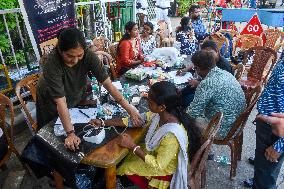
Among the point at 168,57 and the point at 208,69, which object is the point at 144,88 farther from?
the point at 168,57

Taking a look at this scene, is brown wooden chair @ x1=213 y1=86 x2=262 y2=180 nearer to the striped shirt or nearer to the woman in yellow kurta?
the striped shirt

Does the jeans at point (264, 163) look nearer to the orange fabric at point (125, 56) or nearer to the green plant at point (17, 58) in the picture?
the orange fabric at point (125, 56)

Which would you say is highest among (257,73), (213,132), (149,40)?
(213,132)

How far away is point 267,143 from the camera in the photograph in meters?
2.42

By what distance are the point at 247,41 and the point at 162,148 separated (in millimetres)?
4906

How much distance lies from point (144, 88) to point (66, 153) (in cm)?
145

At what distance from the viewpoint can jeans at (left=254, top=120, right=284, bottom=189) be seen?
2391mm

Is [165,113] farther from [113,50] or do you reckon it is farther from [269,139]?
[113,50]

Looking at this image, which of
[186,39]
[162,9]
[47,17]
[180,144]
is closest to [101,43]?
[47,17]

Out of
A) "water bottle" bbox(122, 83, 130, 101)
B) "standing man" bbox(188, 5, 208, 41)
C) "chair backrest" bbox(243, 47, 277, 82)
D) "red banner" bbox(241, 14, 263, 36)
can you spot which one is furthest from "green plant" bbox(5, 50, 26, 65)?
"red banner" bbox(241, 14, 263, 36)

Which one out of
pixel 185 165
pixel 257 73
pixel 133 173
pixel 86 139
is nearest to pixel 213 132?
pixel 185 165

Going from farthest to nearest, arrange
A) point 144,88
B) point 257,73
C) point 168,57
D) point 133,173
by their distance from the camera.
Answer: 1. point 257,73
2. point 168,57
3. point 144,88
4. point 133,173

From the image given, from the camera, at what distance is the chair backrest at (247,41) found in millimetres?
6043

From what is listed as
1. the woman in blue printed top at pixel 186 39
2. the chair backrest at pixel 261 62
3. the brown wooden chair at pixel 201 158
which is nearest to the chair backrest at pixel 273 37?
the chair backrest at pixel 261 62
